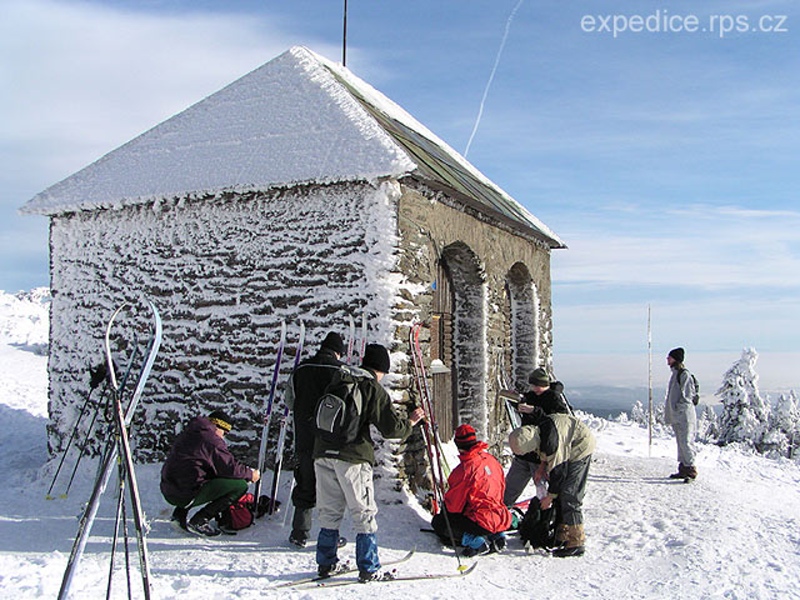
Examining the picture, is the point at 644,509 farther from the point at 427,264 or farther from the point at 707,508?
the point at 427,264

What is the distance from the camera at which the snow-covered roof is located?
746 centimetres

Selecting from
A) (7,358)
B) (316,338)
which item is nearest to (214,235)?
(316,338)

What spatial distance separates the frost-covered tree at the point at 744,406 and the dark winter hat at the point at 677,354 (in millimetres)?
21450

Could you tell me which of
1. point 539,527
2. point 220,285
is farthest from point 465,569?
point 220,285

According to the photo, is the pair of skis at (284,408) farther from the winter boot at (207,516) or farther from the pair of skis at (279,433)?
the winter boot at (207,516)

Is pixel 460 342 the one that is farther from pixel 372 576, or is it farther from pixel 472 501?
pixel 372 576

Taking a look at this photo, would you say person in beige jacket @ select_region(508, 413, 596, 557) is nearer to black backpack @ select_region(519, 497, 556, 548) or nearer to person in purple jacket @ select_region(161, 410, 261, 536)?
black backpack @ select_region(519, 497, 556, 548)

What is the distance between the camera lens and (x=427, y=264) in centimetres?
794

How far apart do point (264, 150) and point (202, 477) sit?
391 cm

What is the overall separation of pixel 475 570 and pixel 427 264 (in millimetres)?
3513

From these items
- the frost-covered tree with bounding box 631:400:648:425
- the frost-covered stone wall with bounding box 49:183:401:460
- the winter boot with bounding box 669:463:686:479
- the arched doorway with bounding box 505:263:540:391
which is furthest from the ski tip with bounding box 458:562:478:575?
the frost-covered tree with bounding box 631:400:648:425

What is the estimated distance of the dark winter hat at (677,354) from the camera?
9.54 m

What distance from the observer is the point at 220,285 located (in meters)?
8.01

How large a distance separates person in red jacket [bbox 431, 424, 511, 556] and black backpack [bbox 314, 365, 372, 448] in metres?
1.15
